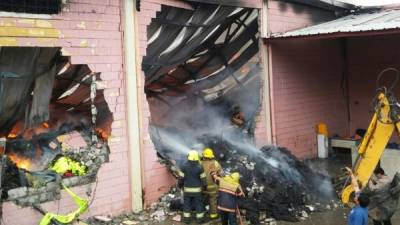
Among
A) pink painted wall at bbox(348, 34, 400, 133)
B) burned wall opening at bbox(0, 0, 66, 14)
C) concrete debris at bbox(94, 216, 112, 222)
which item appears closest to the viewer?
burned wall opening at bbox(0, 0, 66, 14)

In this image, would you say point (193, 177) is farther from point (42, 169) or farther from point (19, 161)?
point (19, 161)

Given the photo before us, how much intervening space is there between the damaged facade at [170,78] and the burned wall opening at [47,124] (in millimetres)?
33

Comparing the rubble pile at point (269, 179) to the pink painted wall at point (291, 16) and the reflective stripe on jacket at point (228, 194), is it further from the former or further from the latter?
the pink painted wall at point (291, 16)

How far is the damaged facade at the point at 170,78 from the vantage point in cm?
779

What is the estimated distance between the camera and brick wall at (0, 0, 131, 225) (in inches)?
282

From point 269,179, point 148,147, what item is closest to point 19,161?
point 148,147

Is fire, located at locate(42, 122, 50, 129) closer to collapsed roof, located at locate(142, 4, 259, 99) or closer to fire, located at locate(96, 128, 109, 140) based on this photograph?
fire, located at locate(96, 128, 109, 140)

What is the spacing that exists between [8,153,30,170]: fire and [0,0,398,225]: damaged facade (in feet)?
1.74

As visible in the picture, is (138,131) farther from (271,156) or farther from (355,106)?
(355,106)

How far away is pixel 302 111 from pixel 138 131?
564cm

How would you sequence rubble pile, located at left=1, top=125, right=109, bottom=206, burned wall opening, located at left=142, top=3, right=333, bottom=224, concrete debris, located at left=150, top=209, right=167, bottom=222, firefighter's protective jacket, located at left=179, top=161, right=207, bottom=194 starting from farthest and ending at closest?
burned wall opening, located at left=142, top=3, right=333, bottom=224 < concrete debris, located at left=150, top=209, right=167, bottom=222 < firefighter's protective jacket, located at left=179, top=161, right=207, bottom=194 < rubble pile, located at left=1, top=125, right=109, bottom=206

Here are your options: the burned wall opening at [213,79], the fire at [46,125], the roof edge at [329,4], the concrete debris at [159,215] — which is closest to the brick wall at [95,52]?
the concrete debris at [159,215]

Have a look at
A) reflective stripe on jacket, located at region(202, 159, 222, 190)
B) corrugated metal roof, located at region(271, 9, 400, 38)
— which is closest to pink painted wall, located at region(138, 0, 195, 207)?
reflective stripe on jacket, located at region(202, 159, 222, 190)

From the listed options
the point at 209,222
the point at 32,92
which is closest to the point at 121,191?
the point at 209,222
